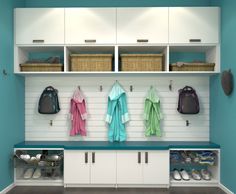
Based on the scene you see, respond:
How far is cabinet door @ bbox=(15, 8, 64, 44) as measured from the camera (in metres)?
4.10

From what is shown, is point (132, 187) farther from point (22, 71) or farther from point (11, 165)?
point (22, 71)

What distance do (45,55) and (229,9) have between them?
2786 millimetres

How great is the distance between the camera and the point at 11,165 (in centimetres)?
403

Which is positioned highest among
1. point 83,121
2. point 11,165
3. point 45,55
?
point 45,55

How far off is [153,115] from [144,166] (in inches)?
32.2

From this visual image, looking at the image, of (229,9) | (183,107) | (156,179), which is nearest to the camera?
(229,9)

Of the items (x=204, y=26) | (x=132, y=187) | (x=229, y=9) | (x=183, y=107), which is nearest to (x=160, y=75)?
(x=183, y=107)

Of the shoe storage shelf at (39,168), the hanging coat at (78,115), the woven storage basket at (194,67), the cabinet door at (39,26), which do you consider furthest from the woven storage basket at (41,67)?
the woven storage basket at (194,67)

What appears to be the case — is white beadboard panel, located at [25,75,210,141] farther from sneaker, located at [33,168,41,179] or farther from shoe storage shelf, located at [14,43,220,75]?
sneaker, located at [33,168,41,179]

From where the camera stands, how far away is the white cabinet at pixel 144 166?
4.00 meters

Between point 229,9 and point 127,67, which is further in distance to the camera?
point 127,67

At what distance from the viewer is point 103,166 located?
402 centimetres

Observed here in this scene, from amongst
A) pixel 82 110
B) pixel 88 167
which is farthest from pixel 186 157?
pixel 82 110

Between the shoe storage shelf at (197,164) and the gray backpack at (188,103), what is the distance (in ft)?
1.94
